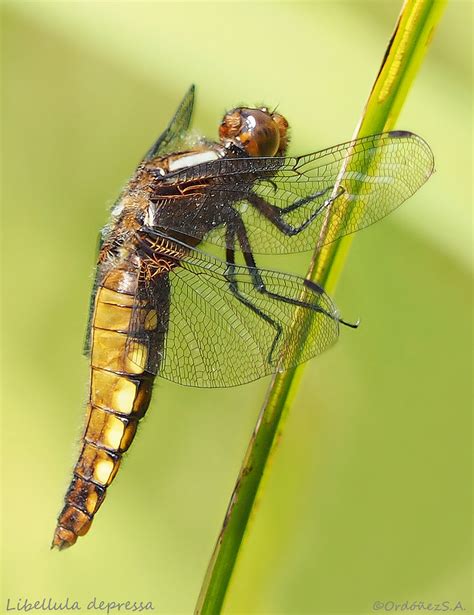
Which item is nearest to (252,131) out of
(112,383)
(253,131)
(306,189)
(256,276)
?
(253,131)

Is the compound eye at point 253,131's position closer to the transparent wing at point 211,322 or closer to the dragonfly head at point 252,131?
the dragonfly head at point 252,131

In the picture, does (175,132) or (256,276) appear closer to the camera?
(256,276)

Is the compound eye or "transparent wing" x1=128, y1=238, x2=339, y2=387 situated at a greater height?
the compound eye

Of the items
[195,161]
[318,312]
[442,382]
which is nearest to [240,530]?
[318,312]

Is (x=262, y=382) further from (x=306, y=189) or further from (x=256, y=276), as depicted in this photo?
(x=306, y=189)
